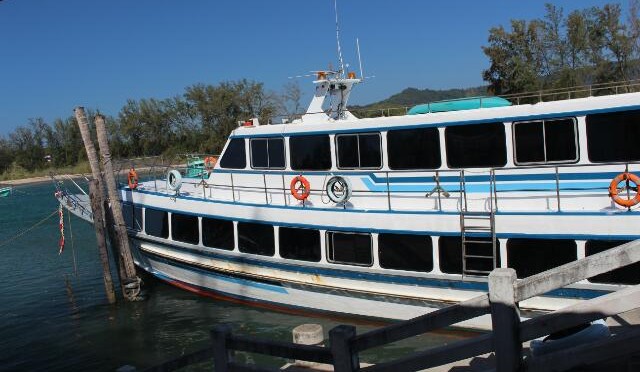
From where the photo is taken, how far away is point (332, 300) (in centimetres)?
1080

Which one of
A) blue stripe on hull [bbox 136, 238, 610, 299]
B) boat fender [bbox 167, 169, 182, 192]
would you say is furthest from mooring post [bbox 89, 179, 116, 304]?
blue stripe on hull [bbox 136, 238, 610, 299]

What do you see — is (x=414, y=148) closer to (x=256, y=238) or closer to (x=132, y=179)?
(x=256, y=238)

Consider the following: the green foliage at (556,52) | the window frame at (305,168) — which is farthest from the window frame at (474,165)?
the green foliage at (556,52)

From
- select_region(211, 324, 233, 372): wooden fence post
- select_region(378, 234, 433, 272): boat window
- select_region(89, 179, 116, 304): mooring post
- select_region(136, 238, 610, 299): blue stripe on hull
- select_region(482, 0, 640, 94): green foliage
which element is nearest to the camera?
select_region(211, 324, 233, 372): wooden fence post

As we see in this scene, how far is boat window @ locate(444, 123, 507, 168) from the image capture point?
32.8ft

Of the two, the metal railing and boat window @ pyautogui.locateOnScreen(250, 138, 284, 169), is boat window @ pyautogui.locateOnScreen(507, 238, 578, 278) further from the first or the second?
boat window @ pyautogui.locateOnScreen(250, 138, 284, 169)

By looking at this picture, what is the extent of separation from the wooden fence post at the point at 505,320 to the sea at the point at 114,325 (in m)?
5.96

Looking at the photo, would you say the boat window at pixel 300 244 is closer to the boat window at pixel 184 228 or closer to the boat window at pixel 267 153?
the boat window at pixel 267 153

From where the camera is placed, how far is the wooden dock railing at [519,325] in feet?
11.3

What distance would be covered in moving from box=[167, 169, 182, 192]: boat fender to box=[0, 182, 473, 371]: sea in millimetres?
2826

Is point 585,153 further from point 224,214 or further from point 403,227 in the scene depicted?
point 224,214

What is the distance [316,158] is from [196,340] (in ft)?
15.1

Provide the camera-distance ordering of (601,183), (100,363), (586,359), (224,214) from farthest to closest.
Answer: (224,214), (100,363), (601,183), (586,359)

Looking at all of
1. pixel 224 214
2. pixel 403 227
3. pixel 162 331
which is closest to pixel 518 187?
pixel 403 227
